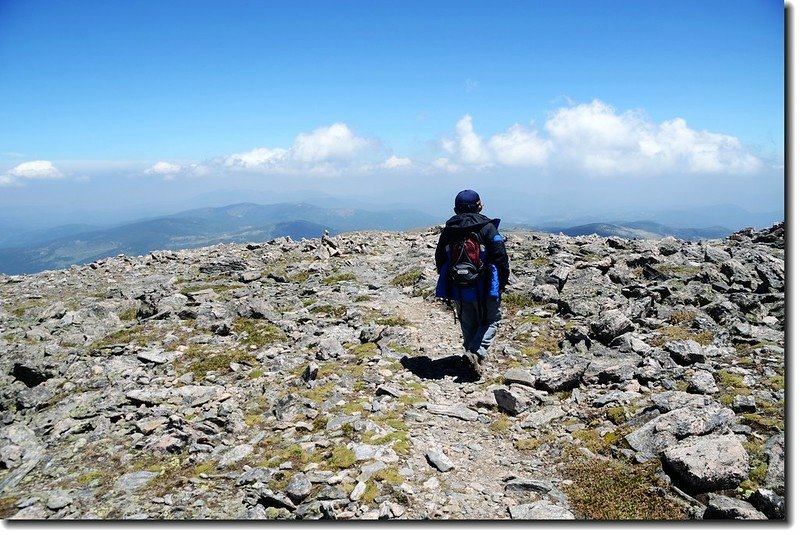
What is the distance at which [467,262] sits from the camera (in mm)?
11008

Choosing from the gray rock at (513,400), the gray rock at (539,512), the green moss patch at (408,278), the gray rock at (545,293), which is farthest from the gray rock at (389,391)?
the green moss patch at (408,278)

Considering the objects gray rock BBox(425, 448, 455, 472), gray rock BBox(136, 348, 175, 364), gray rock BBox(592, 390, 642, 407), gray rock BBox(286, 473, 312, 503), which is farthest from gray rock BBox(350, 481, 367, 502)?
gray rock BBox(136, 348, 175, 364)

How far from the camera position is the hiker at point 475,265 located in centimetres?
1095

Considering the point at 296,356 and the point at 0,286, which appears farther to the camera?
the point at 0,286

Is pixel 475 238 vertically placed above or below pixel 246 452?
above

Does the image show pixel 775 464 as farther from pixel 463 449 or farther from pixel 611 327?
pixel 611 327

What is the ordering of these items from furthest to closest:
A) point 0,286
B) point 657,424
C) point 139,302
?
point 0,286, point 139,302, point 657,424

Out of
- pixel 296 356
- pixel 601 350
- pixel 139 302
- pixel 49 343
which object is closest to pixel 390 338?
pixel 296 356

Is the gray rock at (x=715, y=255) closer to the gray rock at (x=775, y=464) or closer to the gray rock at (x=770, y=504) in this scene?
the gray rock at (x=775, y=464)

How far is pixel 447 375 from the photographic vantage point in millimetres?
11750

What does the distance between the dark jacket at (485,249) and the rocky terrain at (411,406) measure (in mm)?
2056

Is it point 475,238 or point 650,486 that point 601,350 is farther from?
point 650,486

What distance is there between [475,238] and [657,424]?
17.8 ft

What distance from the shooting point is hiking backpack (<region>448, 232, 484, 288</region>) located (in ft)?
36.0
